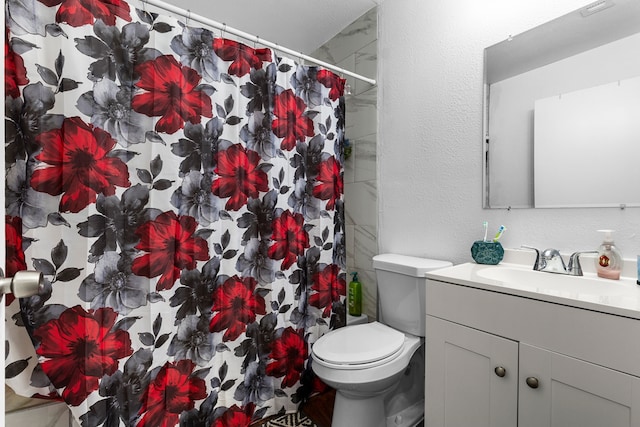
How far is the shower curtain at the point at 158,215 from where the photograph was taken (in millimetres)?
1044

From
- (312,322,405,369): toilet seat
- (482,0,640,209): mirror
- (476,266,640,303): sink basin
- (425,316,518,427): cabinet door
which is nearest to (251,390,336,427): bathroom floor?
(312,322,405,369): toilet seat

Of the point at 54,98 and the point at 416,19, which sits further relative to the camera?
the point at 416,19

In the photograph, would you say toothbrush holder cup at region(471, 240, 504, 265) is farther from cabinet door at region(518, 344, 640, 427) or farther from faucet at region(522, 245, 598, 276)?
cabinet door at region(518, 344, 640, 427)

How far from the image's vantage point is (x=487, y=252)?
4.25ft

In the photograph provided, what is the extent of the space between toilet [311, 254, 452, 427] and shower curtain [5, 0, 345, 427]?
0.37 m

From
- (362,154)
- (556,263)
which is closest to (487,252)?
(556,263)

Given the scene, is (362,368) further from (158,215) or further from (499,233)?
(158,215)

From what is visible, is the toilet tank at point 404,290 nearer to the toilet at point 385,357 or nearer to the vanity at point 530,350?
the toilet at point 385,357

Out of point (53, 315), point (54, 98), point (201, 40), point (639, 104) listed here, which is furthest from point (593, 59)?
point (53, 315)

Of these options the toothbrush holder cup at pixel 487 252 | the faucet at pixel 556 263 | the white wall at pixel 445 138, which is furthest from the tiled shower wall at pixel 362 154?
the faucet at pixel 556 263

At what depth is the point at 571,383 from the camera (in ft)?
2.70

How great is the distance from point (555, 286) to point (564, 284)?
28 mm

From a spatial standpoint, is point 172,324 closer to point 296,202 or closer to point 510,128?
point 296,202

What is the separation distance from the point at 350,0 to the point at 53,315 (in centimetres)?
209
